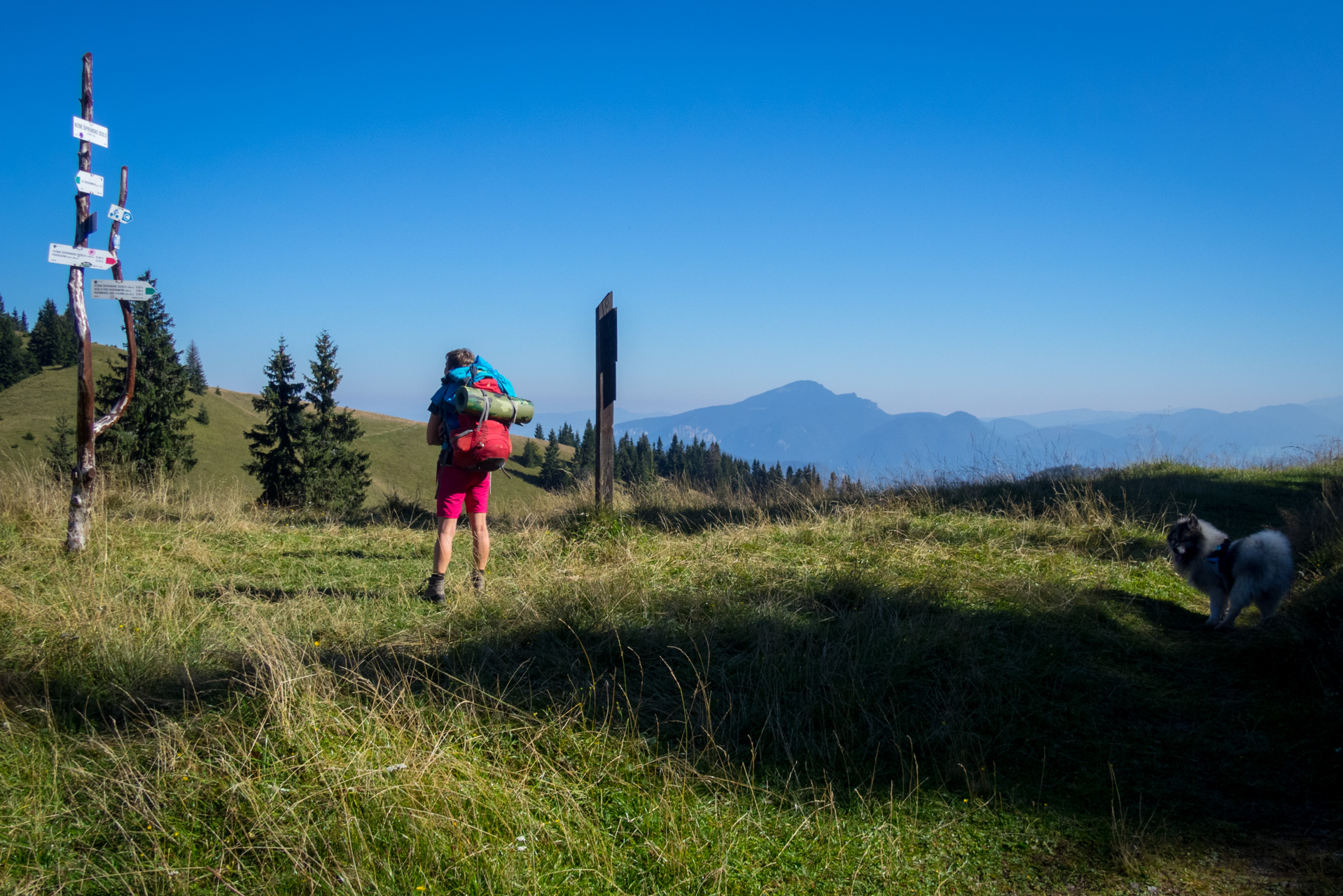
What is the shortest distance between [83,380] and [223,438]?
72.1m

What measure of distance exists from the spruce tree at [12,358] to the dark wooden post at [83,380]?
266ft

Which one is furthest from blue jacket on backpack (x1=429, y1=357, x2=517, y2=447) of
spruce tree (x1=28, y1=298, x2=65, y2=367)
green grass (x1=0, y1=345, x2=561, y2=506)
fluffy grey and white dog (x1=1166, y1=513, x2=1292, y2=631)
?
spruce tree (x1=28, y1=298, x2=65, y2=367)

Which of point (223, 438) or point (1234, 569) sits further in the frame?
point (223, 438)

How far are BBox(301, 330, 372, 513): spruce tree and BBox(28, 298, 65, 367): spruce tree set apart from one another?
168 feet

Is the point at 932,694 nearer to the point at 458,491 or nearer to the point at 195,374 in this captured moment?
the point at 458,491

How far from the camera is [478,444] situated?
509 cm

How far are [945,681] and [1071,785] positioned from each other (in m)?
0.87

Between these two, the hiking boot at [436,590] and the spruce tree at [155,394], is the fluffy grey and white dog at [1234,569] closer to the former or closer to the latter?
the hiking boot at [436,590]

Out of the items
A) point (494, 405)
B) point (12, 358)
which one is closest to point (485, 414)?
point (494, 405)

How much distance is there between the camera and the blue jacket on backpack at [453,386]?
17.0 feet

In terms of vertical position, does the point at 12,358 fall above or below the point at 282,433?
above

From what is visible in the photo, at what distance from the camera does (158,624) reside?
4289mm

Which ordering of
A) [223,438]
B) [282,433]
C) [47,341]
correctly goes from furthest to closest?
[47,341] < [223,438] < [282,433]

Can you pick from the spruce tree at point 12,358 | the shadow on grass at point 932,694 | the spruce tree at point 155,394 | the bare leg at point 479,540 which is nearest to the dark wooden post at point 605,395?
the bare leg at point 479,540
